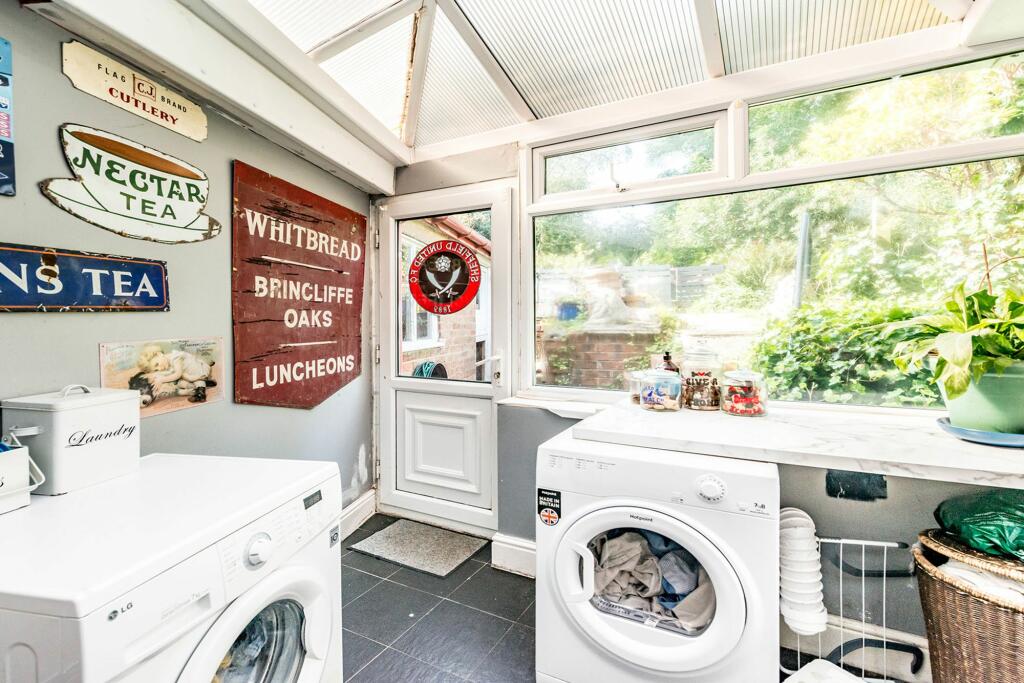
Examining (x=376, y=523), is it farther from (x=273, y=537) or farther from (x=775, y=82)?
(x=775, y=82)

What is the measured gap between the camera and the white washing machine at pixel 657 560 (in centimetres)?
117

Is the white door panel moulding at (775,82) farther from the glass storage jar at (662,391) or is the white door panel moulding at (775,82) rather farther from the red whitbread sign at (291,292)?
the glass storage jar at (662,391)

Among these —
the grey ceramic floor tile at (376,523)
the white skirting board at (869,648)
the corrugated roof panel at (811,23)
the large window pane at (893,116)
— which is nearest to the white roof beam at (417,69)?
the corrugated roof panel at (811,23)

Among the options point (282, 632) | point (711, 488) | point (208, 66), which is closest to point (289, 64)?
point (208, 66)

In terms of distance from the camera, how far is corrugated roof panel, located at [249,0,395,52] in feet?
5.50

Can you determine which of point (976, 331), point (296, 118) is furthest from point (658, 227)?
point (296, 118)

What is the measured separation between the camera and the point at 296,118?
6.30ft

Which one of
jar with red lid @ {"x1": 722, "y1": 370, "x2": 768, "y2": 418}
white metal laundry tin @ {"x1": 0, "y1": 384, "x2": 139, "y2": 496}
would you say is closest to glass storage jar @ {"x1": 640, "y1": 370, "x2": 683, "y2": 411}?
jar with red lid @ {"x1": 722, "y1": 370, "x2": 768, "y2": 418}

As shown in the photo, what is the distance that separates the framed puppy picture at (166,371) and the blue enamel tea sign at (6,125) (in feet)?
1.67

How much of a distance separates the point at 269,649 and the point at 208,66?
186cm

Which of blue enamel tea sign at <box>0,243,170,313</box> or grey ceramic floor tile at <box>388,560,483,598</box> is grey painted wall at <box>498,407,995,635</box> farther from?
blue enamel tea sign at <box>0,243,170,313</box>

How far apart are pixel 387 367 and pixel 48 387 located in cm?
159

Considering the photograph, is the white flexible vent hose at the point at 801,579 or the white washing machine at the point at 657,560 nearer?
the white washing machine at the point at 657,560

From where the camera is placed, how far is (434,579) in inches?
83.1
